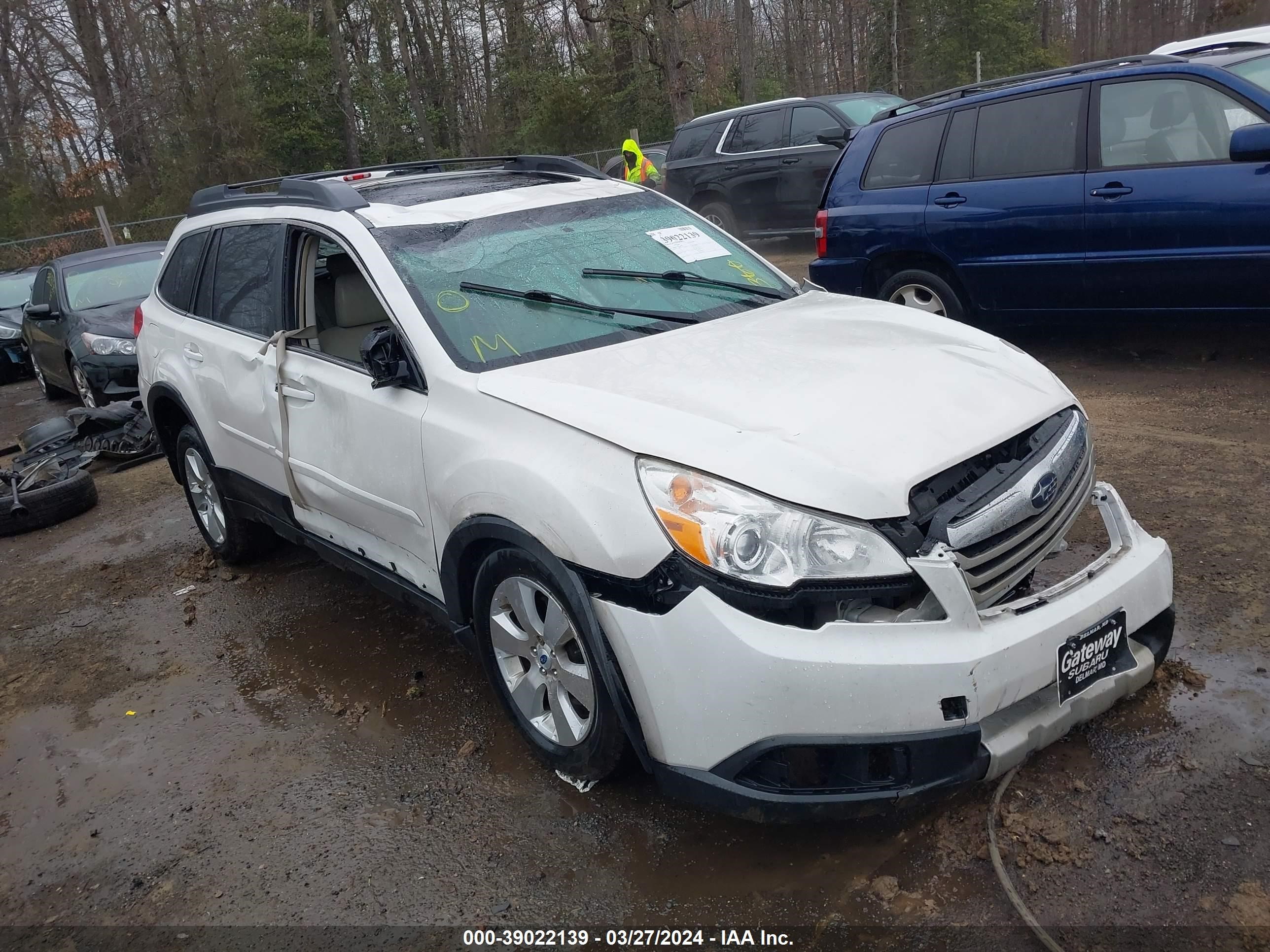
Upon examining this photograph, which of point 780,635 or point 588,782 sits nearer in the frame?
point 780,635

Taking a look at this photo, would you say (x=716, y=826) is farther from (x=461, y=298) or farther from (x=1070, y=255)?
(x=1070, y=255)

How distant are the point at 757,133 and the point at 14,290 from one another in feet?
34.0

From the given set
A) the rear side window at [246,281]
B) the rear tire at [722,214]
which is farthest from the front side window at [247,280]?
the rear tire at [722,214]

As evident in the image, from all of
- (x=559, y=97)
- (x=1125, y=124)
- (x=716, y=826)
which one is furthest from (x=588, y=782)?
(x=559, y=97)

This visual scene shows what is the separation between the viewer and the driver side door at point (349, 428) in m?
3.45

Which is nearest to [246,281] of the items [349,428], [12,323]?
[349,428]

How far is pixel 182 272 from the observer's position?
5242 millimetres

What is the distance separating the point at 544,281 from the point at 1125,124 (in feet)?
13.4

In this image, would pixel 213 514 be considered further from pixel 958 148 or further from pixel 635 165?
pixel 635 165

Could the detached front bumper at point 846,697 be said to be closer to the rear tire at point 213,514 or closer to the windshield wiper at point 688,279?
the windshield wiper at point 688,279

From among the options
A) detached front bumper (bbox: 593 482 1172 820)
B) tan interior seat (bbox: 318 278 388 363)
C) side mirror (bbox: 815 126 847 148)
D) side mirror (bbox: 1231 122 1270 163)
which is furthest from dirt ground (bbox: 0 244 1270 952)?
side mirror (bbox: 815 126 847 148)

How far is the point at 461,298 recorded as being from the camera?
3531 millimetres

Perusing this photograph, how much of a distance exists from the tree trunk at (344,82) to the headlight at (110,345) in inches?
842

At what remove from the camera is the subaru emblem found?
108 inches
